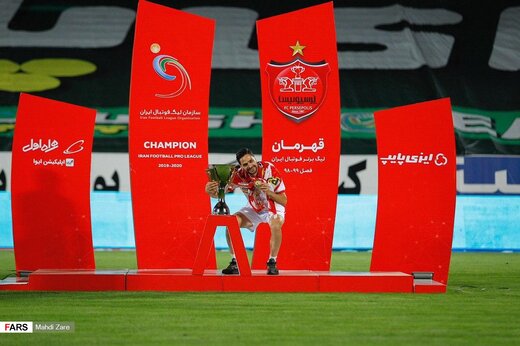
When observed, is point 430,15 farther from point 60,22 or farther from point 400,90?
point 60,22

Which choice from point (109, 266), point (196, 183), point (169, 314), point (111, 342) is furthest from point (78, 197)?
point (111, 342)

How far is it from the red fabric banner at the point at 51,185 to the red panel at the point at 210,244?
5.99ft

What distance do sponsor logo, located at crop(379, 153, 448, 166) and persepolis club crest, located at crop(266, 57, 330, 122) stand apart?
1.02 m

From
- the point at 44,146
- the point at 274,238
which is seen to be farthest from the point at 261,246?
the point at 44,146

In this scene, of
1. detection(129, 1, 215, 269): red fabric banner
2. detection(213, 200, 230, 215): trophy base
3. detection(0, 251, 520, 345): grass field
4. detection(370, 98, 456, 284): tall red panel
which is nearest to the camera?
detection(0, 251, 520, 345): grass field

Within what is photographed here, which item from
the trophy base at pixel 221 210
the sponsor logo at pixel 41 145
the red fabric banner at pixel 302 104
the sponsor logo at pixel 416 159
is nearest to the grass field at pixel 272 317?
the trophy base at pixel 221 210

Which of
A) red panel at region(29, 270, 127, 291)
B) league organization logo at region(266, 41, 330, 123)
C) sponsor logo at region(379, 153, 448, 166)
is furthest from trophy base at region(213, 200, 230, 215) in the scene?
sponsor logo at region(379, 153, 448, 166)

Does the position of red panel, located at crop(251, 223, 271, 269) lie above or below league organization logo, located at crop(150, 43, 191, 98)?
below

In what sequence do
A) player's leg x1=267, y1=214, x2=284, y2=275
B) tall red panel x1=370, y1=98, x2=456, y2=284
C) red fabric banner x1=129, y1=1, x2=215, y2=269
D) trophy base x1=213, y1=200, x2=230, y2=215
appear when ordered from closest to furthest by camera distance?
trophy base x1=213, y1=200, x2=230, y2=215
player's leg x1=267, y1=214, x2=284, y2=275
tall red panel x1=370, y1=98, x2=456, y2=284
red fabric banner x1=129, y1=1, x2=215, y2=269

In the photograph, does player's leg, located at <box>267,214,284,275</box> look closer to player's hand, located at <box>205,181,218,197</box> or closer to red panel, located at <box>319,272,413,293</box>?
red panel, located at <box>319,272,413,293</box>

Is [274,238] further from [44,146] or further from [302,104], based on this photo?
[44,146]

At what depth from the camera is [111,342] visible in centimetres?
629

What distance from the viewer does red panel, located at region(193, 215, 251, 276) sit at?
31.5 feet

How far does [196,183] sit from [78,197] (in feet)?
4.53
